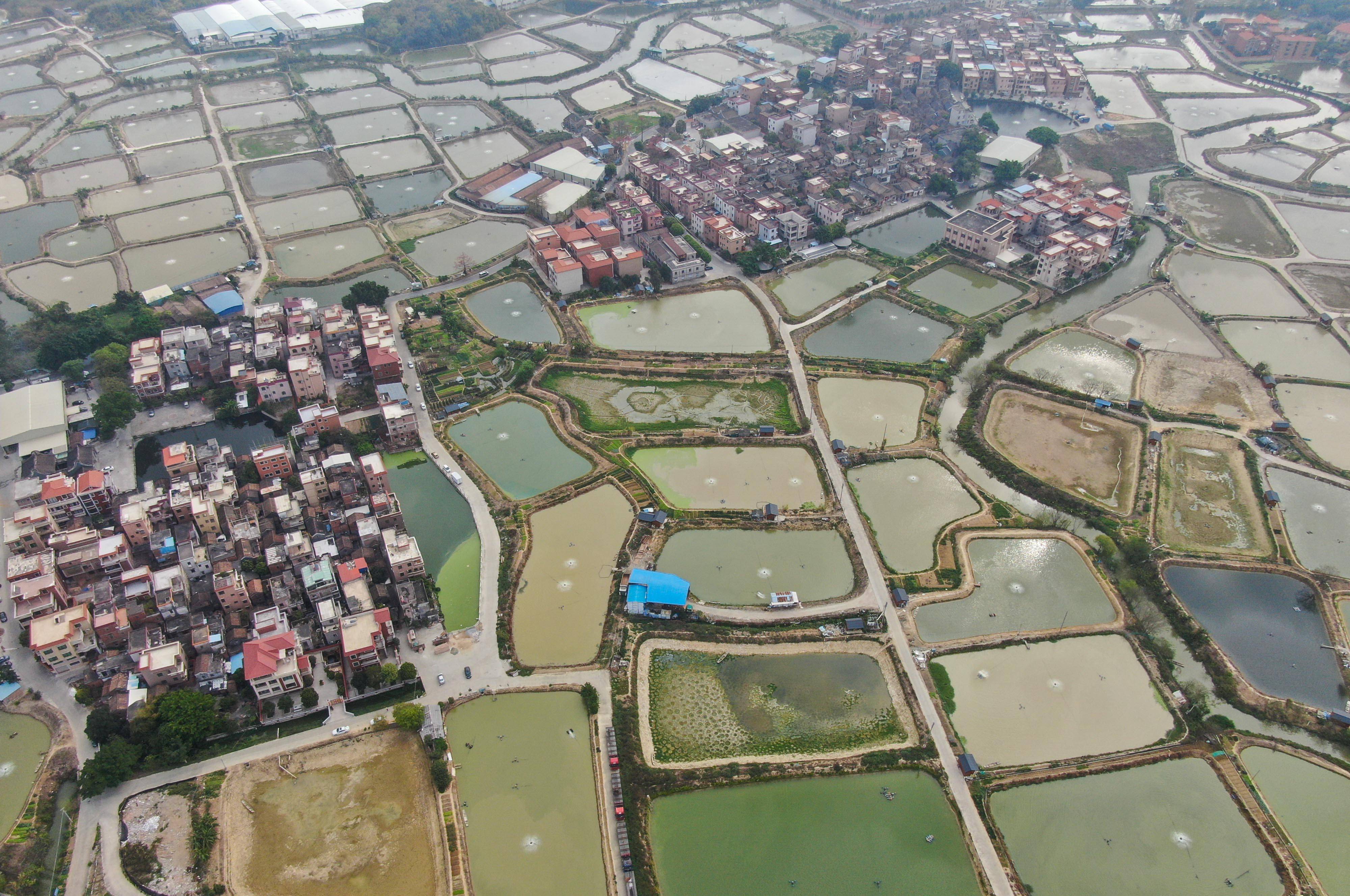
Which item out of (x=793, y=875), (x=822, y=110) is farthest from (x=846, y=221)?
(x=793, y=875)

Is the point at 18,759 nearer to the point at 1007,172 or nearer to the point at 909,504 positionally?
the point at 909,504

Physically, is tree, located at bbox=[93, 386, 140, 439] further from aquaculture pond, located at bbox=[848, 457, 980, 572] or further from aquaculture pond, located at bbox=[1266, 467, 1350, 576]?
aquaculture pond, located at bbox=[1266, 467, 1350, 576]

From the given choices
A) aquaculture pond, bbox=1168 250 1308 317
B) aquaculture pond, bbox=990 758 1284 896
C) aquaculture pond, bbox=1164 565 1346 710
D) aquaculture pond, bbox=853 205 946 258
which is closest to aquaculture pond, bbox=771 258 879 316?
aquaculture pond, bbox=853 205 946 258

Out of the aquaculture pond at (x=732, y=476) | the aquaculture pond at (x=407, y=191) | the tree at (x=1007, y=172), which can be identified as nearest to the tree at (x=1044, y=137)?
the tree at (x=1007, y=172)

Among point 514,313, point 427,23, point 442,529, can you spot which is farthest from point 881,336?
point 427,23

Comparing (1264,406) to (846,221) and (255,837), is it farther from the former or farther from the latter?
(255,837)

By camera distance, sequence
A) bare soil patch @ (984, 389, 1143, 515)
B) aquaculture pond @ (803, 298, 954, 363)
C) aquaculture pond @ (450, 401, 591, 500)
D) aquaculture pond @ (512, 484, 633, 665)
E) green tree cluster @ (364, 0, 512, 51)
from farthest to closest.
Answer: green tree cluster @ (364, 0, 512, 51), aquaculture pond @ (803, 298, 954, 363), aquaculture pond @ (450, 401, 591, 500), bare soil patch @ (984, 389, 1143, 515), aquaculture pond @ (512, 484, 633, 665)
